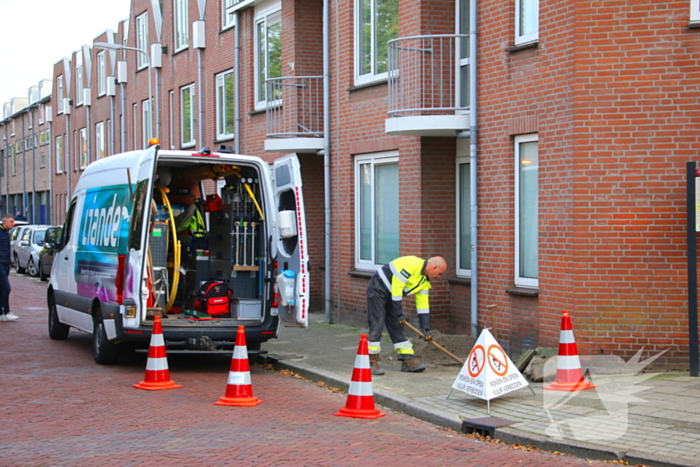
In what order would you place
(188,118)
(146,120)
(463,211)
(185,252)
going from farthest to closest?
1. (146,120)
2. (188,118)
3. (463,211)
4. (185,252)

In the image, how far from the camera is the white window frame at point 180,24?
2605cm

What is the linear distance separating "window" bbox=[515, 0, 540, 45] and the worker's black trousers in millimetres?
3640

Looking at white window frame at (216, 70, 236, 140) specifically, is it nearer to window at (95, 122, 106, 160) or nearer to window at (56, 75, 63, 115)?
window at (95, 122, 106, 160)

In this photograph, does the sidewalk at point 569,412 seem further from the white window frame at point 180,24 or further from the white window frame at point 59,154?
the white window frame at point 59,154

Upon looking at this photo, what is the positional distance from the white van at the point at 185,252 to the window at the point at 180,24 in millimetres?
14259

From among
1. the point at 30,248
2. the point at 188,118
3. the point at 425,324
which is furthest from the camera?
the point at 30,248

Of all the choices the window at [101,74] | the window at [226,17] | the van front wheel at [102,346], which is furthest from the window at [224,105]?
the window at [101,74]

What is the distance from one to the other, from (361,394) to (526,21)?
556cm

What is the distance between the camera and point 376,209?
49.0 ft

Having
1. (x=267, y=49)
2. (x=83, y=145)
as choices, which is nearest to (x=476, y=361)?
(x=267, y=49)

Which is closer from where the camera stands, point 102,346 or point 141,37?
point 102,346

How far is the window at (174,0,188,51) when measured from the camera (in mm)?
26156

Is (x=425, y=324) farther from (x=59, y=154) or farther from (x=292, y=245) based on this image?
(x=59, y=154)

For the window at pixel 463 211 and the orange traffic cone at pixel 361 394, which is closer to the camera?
the orange traffic cone at pixel 361 394
